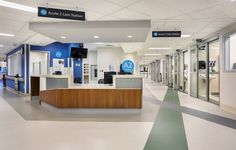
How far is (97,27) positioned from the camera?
246 inches

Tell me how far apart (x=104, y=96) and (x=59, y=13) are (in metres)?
2.89

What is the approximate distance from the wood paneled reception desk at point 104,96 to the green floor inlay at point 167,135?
109cm

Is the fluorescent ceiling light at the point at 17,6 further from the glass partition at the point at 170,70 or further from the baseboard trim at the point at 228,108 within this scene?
the glass partition at the point at 170,70

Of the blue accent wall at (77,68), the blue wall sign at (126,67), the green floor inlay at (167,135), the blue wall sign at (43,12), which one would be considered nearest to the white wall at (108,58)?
the blue accent wall at (77,68)

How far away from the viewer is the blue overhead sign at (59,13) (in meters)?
4.38

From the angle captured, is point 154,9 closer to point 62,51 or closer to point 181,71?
point 62,51

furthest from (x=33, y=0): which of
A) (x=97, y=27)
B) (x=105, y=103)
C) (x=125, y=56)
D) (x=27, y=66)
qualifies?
(x=125, y=56)

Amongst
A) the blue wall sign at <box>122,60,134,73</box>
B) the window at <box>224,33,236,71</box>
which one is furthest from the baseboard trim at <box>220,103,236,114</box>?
the blue wall sign at <box>122,60,134,73</box>

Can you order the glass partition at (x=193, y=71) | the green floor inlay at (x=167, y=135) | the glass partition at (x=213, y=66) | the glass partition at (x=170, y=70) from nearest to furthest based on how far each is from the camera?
the green floor inlay at (x=167, y=135) → the glass partition at (x=213, y=66) → the glass partition at (x=193, y=71) → the glass partition at (x=170, y=70)

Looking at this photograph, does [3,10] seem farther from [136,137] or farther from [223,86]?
A: [223,86]

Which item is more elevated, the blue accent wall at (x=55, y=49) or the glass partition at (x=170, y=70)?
the blue accent wall at (x=55, y=49)

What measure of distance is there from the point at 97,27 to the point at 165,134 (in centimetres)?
395

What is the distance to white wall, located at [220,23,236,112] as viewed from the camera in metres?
6.30

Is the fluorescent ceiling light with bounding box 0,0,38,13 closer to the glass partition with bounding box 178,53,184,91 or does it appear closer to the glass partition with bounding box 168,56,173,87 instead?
the glass partition with bounding box 178,53,184,91
